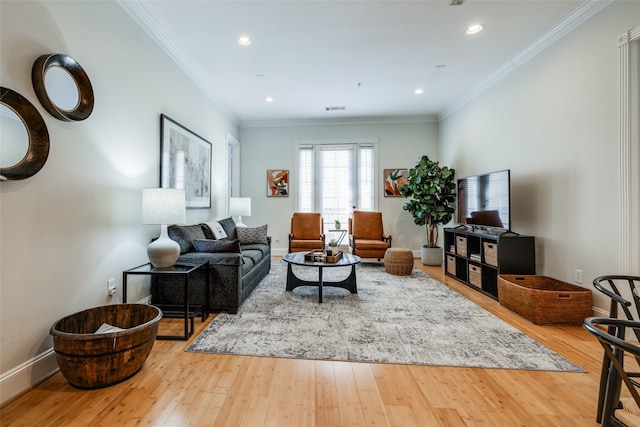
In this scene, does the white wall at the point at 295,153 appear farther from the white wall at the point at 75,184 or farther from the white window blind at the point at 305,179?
the white wall at the point at 75,184

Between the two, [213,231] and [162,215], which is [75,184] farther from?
[213,231]

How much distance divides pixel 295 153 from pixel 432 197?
3010mm

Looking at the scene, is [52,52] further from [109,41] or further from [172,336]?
[172,336]

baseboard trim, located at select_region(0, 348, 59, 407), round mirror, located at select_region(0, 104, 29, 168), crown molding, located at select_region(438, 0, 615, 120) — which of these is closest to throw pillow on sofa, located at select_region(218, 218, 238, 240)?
baseboard trim, located at select_region(0, 348, 59, 407)

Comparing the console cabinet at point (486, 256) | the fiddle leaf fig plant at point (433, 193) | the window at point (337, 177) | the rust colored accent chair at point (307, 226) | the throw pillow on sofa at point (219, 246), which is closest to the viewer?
A: the throw pillow on sofa at point (219, 246)

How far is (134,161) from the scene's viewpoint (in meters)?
2.66

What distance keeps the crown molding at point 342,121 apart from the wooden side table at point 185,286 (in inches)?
168

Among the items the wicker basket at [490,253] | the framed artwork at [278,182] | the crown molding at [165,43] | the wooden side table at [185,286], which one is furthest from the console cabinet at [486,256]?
the crown molding at [165,43]

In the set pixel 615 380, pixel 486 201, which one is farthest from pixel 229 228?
pixel 615 380

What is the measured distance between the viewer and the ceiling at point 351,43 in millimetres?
2636

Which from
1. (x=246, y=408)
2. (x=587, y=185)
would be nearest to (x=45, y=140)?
(x=246, y=408)

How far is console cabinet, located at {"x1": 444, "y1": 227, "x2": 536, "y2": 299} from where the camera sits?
3.16 m

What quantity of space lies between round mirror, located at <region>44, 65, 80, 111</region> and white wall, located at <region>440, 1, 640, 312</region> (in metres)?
4.33

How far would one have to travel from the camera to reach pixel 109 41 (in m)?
2.32
